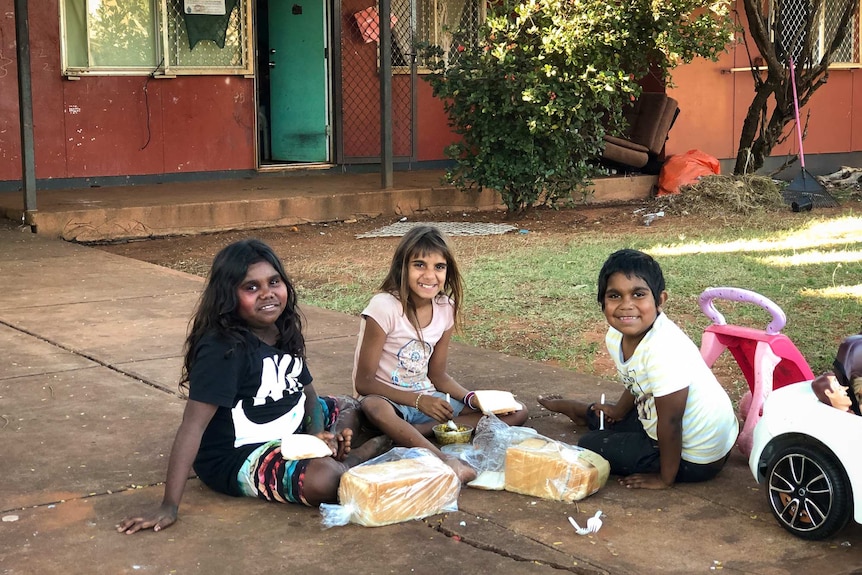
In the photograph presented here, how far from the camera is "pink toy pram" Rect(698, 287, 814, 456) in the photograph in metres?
4.01

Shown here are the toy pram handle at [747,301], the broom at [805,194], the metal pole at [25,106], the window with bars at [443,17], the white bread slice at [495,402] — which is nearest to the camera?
the toy pram handle at [747,301]

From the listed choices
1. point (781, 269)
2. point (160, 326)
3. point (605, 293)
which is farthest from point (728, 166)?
point (605, 293)

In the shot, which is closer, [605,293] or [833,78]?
[605,293]

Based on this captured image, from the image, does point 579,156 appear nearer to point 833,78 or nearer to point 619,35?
point 619,35

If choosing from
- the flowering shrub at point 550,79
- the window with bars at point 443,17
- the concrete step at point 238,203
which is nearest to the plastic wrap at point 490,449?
the flowering shrub at point 550,79

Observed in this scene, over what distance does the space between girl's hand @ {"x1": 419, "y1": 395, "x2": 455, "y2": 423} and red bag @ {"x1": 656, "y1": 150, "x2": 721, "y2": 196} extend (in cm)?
975

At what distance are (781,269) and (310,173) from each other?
6.88 m

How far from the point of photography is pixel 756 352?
13.3 feet

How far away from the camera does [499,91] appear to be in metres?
10.8

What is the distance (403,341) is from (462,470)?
0.68 metres

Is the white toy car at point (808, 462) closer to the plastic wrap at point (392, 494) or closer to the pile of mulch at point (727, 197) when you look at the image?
the plastic wrap at point (392, 494)

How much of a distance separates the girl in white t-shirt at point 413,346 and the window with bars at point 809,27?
32.7ft

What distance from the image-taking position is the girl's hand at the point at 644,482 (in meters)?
A: 3.81

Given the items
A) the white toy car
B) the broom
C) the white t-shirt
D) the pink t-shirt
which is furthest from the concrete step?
the white toy car
